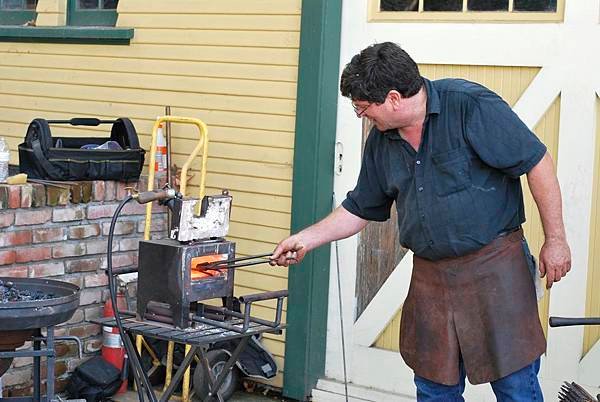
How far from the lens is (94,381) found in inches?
240

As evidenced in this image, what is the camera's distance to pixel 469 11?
554 cm

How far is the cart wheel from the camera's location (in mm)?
6004

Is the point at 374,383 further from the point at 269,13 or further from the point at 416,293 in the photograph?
the point at 269,13

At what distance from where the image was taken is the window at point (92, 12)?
702 centimetres

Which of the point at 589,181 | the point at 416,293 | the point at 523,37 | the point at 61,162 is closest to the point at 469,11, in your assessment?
the point at 523,37

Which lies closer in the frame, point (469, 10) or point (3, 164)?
point (469, 10)

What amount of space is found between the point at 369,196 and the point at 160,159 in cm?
222

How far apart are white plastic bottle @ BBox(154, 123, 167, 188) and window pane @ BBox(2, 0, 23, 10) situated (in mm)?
1780

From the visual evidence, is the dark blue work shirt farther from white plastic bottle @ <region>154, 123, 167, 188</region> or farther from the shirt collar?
white plastic bottle @ <region>154, 123, 167, 188</region>

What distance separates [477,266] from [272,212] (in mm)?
2093

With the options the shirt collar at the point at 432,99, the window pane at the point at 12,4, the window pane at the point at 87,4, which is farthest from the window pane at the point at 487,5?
the window pane at the point at 12,4

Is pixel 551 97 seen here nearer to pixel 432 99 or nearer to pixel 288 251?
pixel 432 99

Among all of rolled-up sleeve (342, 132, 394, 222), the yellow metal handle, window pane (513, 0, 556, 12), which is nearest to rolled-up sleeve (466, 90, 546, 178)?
rolled-up sleeve (342, 132, 394, 222)

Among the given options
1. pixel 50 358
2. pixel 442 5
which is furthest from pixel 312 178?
pixel 50 358
